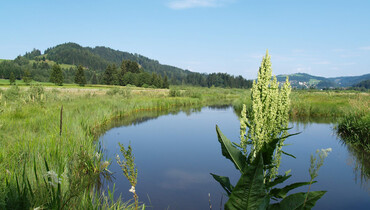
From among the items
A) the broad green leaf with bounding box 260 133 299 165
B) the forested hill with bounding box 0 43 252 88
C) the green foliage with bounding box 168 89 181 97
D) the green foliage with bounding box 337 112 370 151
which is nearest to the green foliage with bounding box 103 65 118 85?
the forested hill with bounding box 0 43 252 88

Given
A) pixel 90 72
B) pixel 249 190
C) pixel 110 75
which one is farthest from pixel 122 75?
pixel 249 190

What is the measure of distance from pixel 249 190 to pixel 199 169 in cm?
720

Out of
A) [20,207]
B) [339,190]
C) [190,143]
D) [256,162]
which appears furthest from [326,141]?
[20,207]

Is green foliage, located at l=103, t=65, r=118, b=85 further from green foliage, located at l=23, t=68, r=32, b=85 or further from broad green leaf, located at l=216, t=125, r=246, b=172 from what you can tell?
broad green leaf, located at l=216, t=125, r=246, b=172

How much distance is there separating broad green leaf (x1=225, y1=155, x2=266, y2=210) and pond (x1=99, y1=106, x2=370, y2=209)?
131 centimetres

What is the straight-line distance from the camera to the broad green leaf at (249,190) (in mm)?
2016

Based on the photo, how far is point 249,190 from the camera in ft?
6.91

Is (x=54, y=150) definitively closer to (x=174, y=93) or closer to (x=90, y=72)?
(x=174, y=93)

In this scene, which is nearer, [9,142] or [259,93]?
[259,93]

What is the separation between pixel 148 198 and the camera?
663cm

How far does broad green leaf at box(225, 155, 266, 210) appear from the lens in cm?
202

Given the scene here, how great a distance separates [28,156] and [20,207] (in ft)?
9.36

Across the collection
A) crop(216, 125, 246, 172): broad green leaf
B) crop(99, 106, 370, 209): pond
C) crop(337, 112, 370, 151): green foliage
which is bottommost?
crop(99, 106, 370, 209): pond

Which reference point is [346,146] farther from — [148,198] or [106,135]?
[106,135]
